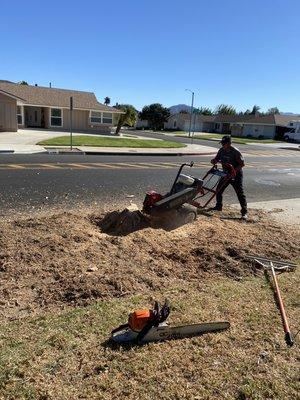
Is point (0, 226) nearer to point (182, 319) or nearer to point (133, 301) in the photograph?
point (133, 301)

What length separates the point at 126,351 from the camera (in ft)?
11.1

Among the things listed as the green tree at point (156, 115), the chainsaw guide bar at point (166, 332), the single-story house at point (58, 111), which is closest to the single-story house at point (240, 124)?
the green tree at point (156, 115)

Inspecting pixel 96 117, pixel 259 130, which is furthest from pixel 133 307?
pixel 259 130

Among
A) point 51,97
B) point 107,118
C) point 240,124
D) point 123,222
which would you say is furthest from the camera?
point 240,124

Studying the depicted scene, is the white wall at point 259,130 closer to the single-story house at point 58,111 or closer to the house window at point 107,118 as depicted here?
the single-story house at point 58,111

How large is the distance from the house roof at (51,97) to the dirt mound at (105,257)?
1378 inches

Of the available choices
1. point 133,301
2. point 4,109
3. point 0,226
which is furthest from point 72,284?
point 4,109

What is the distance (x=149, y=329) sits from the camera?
3.52 meters

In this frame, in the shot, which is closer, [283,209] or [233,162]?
[233,162]

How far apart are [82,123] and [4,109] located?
36.5 ft

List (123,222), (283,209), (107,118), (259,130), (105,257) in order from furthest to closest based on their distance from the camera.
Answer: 1. (259,130)
2. (107,118)
3. (283,209)
4. (123,222)
5. (105,257)

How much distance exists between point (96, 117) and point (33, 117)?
643 centimetres

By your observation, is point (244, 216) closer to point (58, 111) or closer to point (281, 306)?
point (281, 306)

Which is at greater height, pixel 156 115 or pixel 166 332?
pixel 156 115
